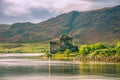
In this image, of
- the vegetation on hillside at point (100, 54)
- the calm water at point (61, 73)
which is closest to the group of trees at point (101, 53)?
the vegetation on hillside at point (100, 54)

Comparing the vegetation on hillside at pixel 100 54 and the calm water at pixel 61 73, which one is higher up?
the vegetation on hillside at pixel 100 54

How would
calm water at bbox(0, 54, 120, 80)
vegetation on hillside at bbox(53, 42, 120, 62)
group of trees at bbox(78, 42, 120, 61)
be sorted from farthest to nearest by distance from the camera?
group of trees at bbox(78, 42, 120, 61) → vegetation on hillside at bbox(53, 42, 120, 62) → calm water at bbox(0, 54, 120, 80)

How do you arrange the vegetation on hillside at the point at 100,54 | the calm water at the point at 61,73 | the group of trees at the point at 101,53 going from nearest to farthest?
1. the calm water at the point at 61,73
2. the vegetation on hillside at the point at 100,54
3. the group of trees at the point at 101,53

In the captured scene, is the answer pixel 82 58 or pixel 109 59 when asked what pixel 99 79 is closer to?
pixel 109 59

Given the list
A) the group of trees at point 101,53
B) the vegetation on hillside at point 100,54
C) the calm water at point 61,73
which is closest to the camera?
the calm water at point 61,73

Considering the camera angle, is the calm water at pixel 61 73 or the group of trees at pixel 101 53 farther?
the group of trees at pixel 101 53

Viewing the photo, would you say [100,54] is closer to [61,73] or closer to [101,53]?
[101,53]

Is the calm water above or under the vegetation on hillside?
under

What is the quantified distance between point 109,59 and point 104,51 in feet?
23.8

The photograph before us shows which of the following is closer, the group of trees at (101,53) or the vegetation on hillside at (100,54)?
the vegetation on hillside at (100,54)

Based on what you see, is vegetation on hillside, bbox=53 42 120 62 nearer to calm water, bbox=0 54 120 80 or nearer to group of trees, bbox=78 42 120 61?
group of trees, bbox=78 42 120 61

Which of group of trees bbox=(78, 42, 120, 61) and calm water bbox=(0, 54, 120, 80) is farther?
group of trees bbox=(78, 42, 120, 61)

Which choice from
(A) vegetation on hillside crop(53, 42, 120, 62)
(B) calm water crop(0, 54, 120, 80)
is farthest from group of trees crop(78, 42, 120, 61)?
(B) calm water crop(0, 54, 120, 80)

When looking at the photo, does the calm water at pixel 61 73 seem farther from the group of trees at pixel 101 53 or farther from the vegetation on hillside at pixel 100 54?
the group of trees at pixel 101 53
